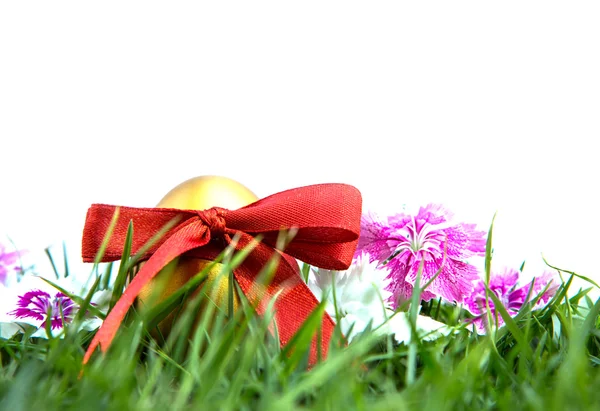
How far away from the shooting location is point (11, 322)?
663mm

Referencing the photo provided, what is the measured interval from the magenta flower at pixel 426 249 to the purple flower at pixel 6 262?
41 cm

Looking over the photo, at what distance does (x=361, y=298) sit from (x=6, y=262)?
17.1 inches

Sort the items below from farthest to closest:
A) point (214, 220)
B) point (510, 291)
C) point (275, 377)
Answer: point (510, 291)
point (214, 220)
point (275, 377)

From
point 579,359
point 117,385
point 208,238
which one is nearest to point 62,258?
point 208,238

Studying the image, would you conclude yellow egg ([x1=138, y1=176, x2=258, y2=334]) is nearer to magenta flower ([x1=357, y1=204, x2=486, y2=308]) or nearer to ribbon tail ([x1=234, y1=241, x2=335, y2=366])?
ribbon tail ([x1=234, y1=241, x2=335, y2=366])

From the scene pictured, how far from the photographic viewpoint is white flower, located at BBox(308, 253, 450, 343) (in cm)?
60

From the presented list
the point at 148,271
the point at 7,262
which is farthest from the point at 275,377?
the point at 7,262

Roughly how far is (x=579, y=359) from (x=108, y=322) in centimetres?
28

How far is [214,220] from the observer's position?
0.57 metres

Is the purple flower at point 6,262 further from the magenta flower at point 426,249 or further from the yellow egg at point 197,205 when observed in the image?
the magenta flower at point 426,249

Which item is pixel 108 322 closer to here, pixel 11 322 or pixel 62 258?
pixel 11 322

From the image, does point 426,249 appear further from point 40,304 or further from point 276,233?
point 40,304

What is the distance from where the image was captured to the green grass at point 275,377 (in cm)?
37

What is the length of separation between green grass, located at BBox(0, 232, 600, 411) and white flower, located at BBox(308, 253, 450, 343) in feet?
0.13
